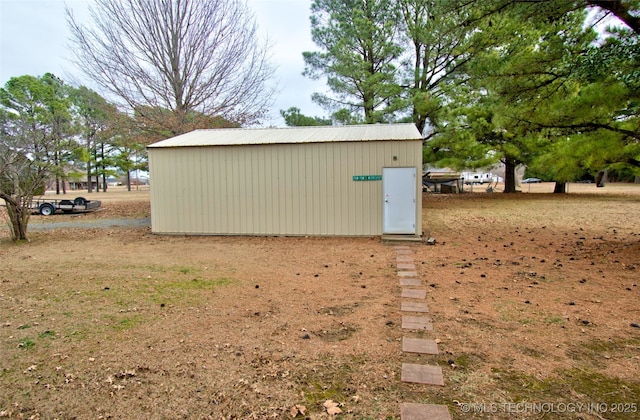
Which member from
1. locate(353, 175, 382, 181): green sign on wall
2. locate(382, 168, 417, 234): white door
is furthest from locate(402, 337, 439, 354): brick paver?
locate(353, 175, 382, 181): green sign on wall

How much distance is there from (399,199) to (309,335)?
562 centimetres

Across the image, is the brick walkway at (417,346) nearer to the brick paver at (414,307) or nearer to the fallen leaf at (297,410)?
the brick paver at (414,307)

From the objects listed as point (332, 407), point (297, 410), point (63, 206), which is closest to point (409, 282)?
point (332, 407)

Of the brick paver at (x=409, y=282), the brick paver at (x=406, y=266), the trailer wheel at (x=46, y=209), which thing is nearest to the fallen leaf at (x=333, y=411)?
the brick paver at (x=409, y=282)

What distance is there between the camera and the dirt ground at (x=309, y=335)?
83.0 inches

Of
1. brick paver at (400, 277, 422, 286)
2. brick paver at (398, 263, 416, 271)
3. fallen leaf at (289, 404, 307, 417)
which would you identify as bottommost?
fallen leaf at (289, 404, 307, 417)

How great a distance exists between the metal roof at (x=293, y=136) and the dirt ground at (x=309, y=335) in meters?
3.39

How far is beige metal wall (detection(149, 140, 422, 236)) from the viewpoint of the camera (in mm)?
8291

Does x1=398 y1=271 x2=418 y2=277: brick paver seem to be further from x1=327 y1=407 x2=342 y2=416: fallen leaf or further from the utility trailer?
the utility trailer

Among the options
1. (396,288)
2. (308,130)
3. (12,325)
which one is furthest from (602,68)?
(12,325)

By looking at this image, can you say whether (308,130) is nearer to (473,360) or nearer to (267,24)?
(267,24)

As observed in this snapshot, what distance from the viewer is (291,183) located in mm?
8672

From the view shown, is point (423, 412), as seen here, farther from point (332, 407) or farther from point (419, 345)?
point (419, 345)

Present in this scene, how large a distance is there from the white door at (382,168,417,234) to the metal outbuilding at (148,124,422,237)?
0.9 inches
